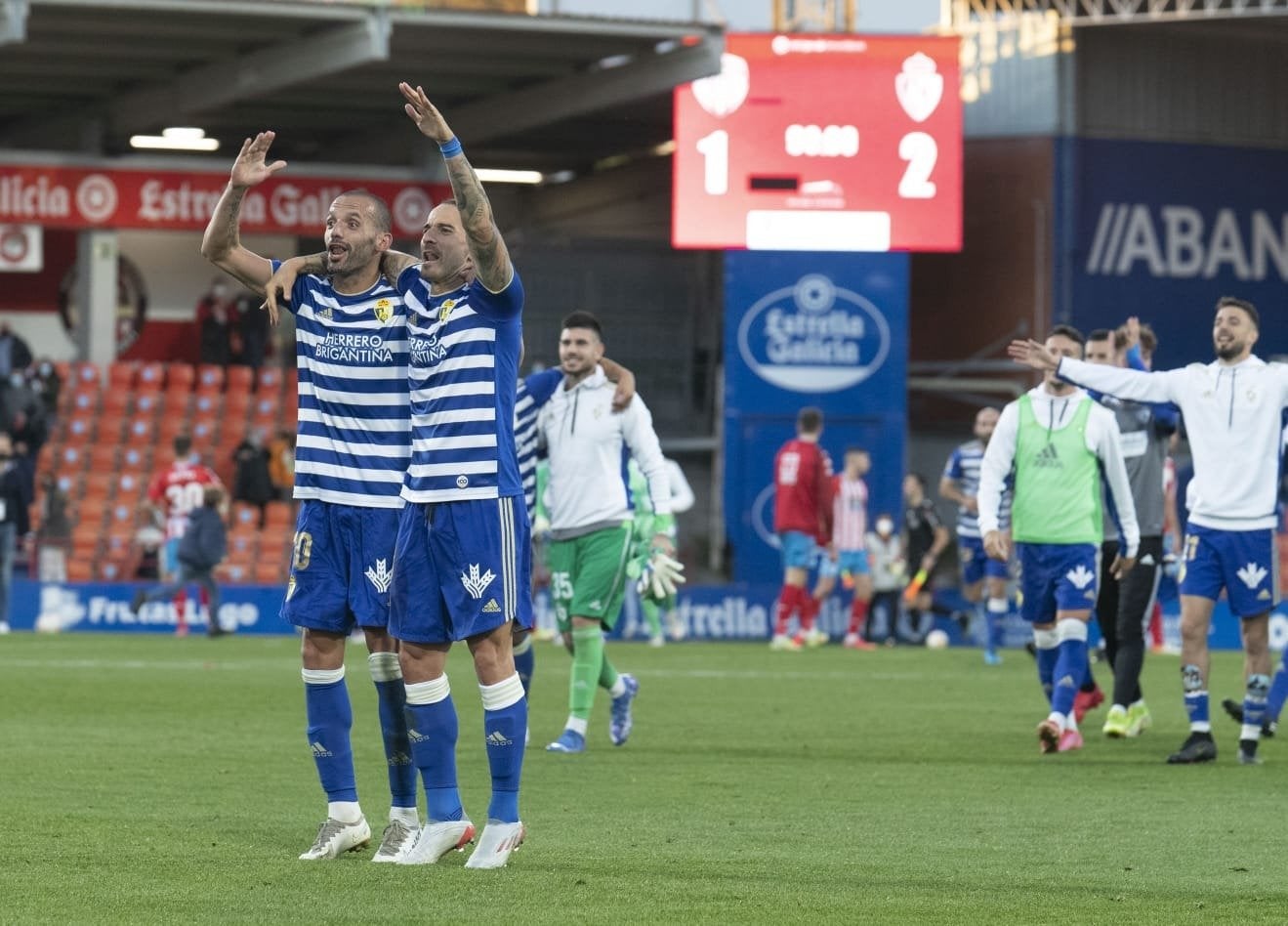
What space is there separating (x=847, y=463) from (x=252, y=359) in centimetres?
1095

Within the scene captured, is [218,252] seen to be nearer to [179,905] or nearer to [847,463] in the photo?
[179,905]

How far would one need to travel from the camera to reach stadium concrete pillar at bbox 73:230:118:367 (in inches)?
1321

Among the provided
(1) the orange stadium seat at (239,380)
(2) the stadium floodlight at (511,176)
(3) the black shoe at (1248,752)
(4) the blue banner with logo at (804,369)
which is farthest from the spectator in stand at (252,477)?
(3) the black shoe at (1248,752)

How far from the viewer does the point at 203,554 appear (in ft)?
78.8

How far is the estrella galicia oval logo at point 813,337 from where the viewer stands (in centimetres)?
2989

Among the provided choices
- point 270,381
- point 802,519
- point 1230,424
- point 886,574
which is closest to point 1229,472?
point 1230,424

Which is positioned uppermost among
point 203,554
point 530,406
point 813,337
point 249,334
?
point 249,334

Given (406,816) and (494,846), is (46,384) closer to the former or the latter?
(406,816)

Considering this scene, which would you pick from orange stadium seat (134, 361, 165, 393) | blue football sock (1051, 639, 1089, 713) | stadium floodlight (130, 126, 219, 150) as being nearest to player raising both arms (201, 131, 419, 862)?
blue football sock (1051, 639, 1089, 713)

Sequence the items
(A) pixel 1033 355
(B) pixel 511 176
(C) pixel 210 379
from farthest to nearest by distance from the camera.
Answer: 1. (B) pixel 511 176
2. (C) pixel 210 379
3. (A) pixel 1033 355

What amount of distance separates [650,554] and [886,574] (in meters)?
14.5

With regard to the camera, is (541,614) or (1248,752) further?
(541,614)

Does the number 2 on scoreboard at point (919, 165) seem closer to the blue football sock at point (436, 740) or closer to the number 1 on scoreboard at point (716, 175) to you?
the number 1 on scoreboard at point (716, 175)

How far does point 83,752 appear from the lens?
1148cm
